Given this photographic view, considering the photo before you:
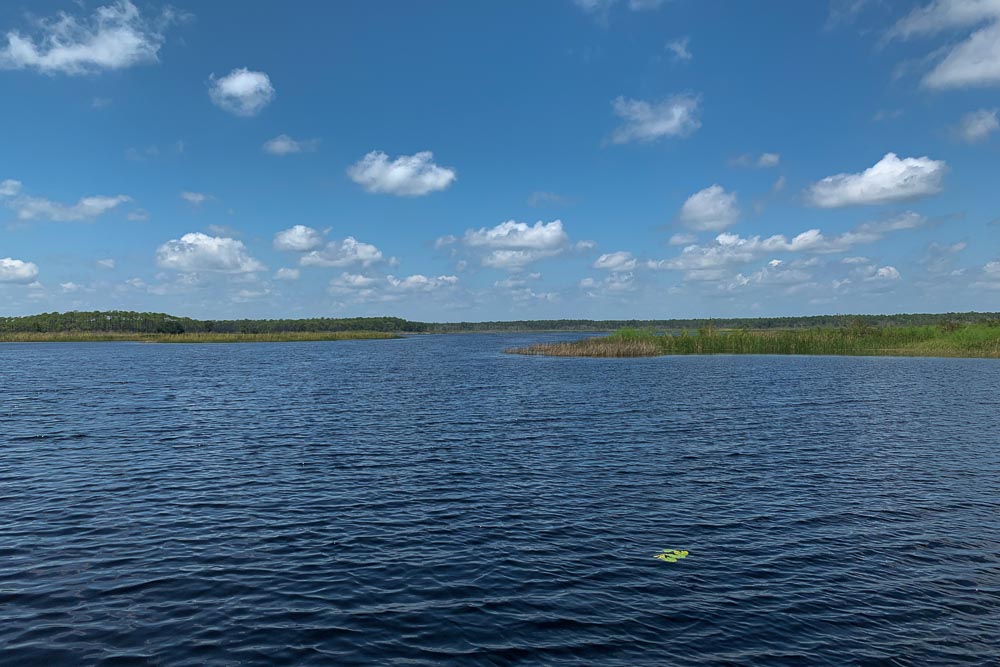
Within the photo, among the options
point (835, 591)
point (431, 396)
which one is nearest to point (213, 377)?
point (431, 396)

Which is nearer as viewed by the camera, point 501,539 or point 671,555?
point 671,555

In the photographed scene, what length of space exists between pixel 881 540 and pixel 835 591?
4787 millimetres

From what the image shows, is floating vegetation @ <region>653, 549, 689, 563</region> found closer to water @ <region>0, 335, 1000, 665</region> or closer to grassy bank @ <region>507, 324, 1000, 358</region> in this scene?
water @ <region>0, 335, 1000, 665</region>

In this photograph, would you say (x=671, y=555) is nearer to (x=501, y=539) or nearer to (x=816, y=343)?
(x=501, y=539)

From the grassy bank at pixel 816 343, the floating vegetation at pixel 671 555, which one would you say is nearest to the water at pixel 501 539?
the floating vegetation at pixel 671 555

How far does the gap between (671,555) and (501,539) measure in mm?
4998

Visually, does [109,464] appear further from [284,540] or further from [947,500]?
[947,500]

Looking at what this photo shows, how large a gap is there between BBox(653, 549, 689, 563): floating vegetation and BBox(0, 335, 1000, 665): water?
38cm

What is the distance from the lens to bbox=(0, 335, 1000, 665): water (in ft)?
43.0

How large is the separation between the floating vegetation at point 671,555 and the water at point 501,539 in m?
0.38

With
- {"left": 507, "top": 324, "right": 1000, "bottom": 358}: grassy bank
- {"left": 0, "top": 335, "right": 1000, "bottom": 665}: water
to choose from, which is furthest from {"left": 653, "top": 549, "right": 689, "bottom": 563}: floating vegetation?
{"left": 507, "top": 324, "right": 1000, "bottom": 358}: grassy bank

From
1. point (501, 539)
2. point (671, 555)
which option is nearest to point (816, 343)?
point (671, 555)

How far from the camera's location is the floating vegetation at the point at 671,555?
17.3 m

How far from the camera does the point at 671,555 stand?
57.7ft
